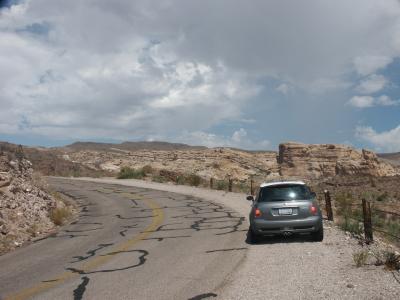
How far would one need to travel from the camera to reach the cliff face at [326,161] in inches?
2291

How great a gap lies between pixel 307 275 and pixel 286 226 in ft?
12.5

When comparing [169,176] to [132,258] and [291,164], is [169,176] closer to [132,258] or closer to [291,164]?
[291,164]

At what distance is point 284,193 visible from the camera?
13.0 meters

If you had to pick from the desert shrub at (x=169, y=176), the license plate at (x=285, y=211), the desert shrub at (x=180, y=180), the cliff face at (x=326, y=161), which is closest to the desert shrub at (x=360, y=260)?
the license plate at (x=285, y=211)

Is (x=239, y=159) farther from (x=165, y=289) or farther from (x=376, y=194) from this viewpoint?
(x=165, y=289)

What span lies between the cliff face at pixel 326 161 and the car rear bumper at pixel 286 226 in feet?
153

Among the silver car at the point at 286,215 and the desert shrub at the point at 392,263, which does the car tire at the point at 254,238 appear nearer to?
the silver car at the point at 286,215

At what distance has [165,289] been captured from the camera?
8.16 m

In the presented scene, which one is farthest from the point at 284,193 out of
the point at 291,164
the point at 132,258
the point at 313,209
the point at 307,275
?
the point at 291,164

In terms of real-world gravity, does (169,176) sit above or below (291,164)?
below

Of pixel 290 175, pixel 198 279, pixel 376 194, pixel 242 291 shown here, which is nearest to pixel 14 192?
pixel 198 279

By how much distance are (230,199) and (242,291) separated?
1866 cm

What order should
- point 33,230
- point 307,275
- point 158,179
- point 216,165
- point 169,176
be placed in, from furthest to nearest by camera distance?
point 216,165 < point 169,176 < point 158,179 < point 33,230 < point 307,275

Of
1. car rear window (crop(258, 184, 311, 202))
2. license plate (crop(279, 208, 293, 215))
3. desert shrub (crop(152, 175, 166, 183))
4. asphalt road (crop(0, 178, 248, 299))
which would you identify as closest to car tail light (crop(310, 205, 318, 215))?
car rear window (crop(258, 184, 311, 202))
